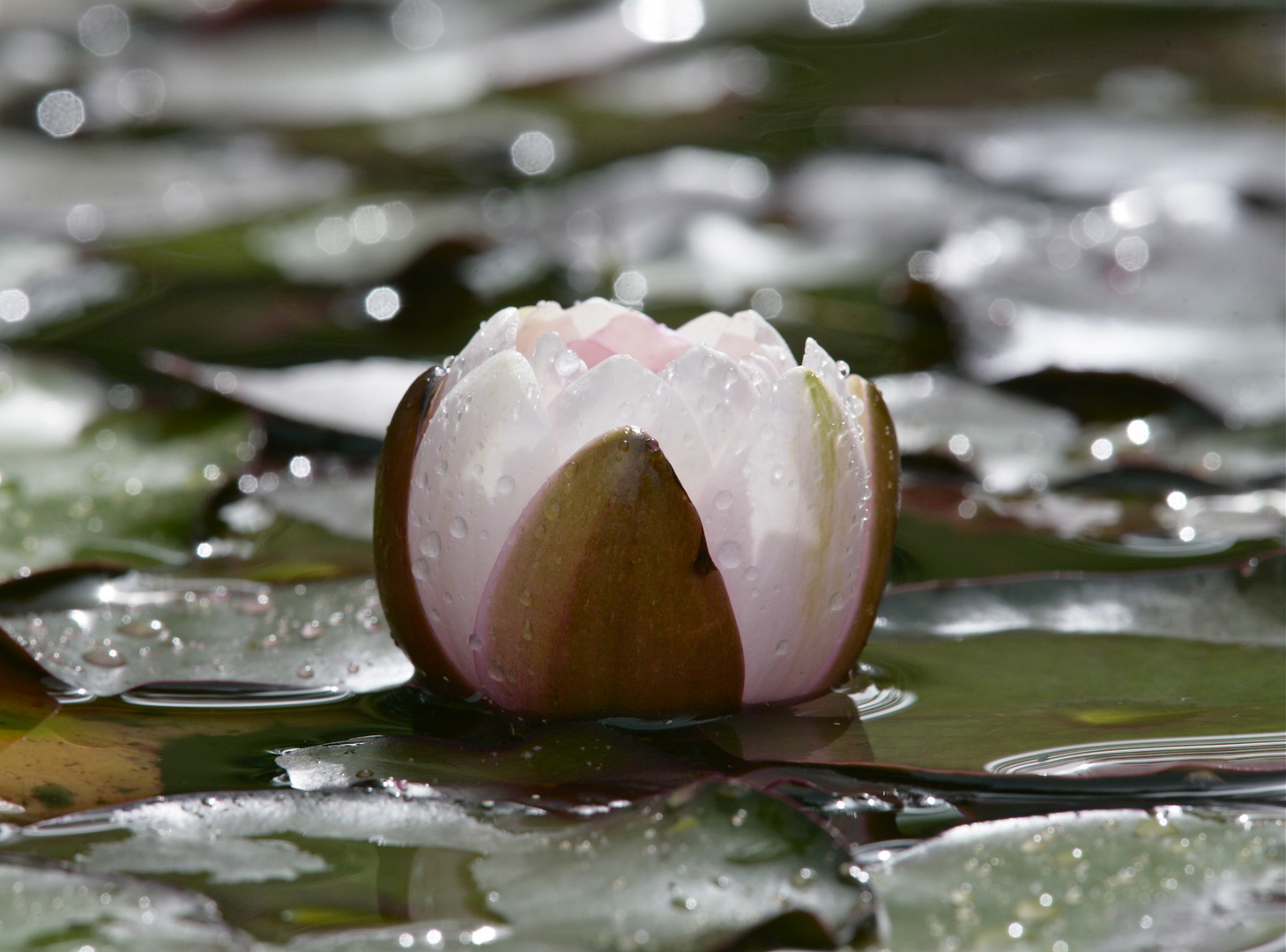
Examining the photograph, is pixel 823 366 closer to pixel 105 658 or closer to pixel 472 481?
pixel 472 481

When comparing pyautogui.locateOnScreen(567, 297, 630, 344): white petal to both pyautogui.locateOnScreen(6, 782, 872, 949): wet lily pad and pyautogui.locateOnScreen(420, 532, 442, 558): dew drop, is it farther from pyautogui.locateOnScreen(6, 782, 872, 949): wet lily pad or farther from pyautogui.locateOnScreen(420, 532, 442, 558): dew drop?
pyautogui.locateOnScreen(6, 782, 872, 949): wet lily pad

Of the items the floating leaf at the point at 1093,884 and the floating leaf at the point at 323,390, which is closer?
the floating leaf at the point at 1093,884

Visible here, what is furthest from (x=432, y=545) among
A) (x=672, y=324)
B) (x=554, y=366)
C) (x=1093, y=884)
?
(x=672, y=324)

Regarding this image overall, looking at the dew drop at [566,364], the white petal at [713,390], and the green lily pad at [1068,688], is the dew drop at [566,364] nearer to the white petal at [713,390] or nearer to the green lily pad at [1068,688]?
the white petal at [713,390]

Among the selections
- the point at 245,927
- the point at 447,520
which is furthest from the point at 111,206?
the point at 245,927

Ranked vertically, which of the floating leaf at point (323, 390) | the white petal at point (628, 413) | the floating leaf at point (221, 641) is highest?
the white petal at point (628, 413)

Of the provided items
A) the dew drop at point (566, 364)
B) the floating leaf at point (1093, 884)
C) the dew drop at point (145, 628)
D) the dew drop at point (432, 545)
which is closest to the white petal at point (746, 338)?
the dew drop at point (566, 364)

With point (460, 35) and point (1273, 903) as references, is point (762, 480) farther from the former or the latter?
point (460, 35)

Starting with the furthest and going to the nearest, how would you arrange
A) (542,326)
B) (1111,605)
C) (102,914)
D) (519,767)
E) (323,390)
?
(323,390) → (1111,605) → (542,326) → (519,767) → (102,914)
